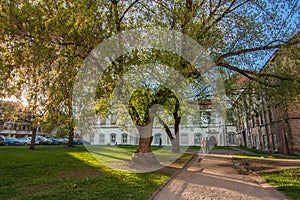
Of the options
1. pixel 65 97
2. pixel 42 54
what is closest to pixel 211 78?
pixel 65 97

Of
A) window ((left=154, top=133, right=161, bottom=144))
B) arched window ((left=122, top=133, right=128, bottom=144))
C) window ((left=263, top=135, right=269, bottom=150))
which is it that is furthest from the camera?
arched window ((left=122, top=133, right=128, bottom=144))

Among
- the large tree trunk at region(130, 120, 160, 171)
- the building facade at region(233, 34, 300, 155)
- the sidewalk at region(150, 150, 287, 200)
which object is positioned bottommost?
the sidewalk at region(150, 150, 287, 200)

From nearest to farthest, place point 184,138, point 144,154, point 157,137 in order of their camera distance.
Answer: point 144,154
point 184,138
point 157,137

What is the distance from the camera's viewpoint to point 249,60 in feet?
36.9

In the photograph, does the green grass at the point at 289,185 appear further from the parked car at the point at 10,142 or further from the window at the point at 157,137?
the window at the point at 157,137

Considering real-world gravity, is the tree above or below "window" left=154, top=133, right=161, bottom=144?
above

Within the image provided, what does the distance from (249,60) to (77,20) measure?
8525mm

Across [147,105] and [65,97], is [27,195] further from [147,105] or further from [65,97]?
[147,105]

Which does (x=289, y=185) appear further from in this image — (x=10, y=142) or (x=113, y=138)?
(x=113, y=138)

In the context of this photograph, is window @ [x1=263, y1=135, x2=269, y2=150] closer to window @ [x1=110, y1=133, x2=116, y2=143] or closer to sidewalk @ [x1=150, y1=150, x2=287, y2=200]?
sidewalk @ [x1=150, y1=150, x2=287, y2=200]

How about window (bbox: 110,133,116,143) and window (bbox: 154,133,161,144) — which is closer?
window (bbox: 154,133,161,144)

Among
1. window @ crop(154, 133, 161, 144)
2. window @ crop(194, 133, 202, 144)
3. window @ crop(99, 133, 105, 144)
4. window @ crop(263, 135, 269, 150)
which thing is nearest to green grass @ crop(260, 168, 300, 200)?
window @ crop(263, 135, 269, 150)

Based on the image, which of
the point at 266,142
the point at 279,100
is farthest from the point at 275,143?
the point at 279,100

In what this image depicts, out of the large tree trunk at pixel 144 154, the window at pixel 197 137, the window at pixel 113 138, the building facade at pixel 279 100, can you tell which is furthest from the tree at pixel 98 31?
the window at pixel 113 138
